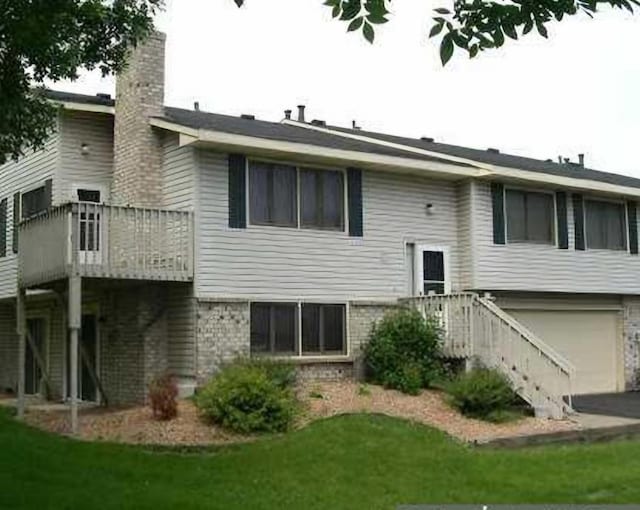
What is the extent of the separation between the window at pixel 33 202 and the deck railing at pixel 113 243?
3594 millimetres

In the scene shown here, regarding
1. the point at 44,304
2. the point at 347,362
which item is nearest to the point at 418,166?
the point at 347,362

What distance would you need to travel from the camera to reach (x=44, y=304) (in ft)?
74.6

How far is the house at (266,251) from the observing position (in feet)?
56.5

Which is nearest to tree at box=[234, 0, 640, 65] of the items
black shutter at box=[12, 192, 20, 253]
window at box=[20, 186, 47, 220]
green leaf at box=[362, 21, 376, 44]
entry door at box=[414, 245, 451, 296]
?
green leaf at box=[362, 21, 376, 44]

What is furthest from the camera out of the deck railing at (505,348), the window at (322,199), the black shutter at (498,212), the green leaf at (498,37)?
the black shutter at (498,212)

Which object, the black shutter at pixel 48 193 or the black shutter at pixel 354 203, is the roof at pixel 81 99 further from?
the black shutter at pixel 354 203

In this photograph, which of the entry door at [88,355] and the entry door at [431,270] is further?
the entry door at [431,270]

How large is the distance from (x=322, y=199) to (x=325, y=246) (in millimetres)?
969

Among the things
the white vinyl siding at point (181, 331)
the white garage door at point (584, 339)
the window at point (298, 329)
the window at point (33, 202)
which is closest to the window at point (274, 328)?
the window at point (298, 329)

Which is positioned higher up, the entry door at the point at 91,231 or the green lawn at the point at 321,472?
the entry door at the point at 91,231

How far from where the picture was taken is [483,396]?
16016 mm

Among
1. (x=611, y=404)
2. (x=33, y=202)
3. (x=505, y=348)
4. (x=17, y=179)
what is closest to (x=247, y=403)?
(x=505, y=348)

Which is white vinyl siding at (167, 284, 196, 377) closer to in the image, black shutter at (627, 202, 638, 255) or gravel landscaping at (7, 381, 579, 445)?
gravel landscaping at (7, 381, 579, 445)

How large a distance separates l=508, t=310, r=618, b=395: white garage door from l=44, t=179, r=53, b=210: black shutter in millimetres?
10705
